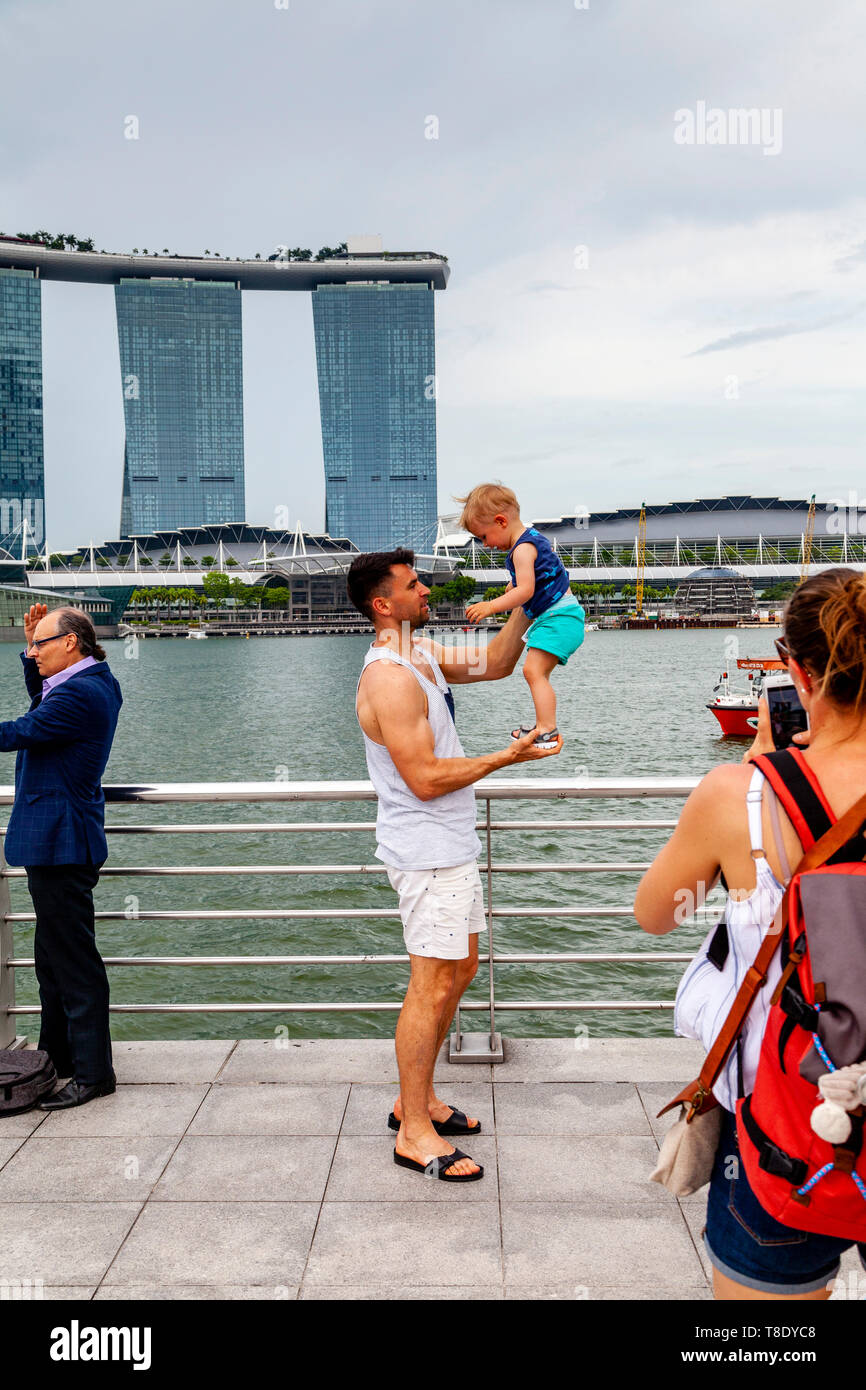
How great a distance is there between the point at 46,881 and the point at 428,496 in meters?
142

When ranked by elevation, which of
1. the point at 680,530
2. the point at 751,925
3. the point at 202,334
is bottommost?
the point at 751,925

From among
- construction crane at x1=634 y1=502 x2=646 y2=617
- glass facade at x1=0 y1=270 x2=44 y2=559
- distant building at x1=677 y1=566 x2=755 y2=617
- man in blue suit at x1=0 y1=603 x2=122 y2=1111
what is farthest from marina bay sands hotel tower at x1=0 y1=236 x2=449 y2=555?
man in blue suit at x1=0 y1=603 x2=122 y2=1111

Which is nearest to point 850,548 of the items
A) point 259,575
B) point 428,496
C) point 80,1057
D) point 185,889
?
point 428,496

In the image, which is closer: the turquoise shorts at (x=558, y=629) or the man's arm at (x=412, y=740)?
the man's arm at (x=412, y=740)

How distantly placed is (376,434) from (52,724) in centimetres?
14047

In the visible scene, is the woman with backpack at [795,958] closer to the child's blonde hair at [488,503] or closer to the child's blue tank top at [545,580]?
the child's blue tank top at [545,580]

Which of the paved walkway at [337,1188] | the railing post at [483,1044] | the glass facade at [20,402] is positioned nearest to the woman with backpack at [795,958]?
the paved walkway at [337,1188]

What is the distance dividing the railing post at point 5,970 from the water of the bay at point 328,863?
0.43 metres

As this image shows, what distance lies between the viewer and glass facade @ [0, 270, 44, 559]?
435 ft

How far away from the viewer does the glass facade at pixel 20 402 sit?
13262cm

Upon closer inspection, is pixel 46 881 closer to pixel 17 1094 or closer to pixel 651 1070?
pixel 17 1094

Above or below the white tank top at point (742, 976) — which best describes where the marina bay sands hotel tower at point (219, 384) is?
above
